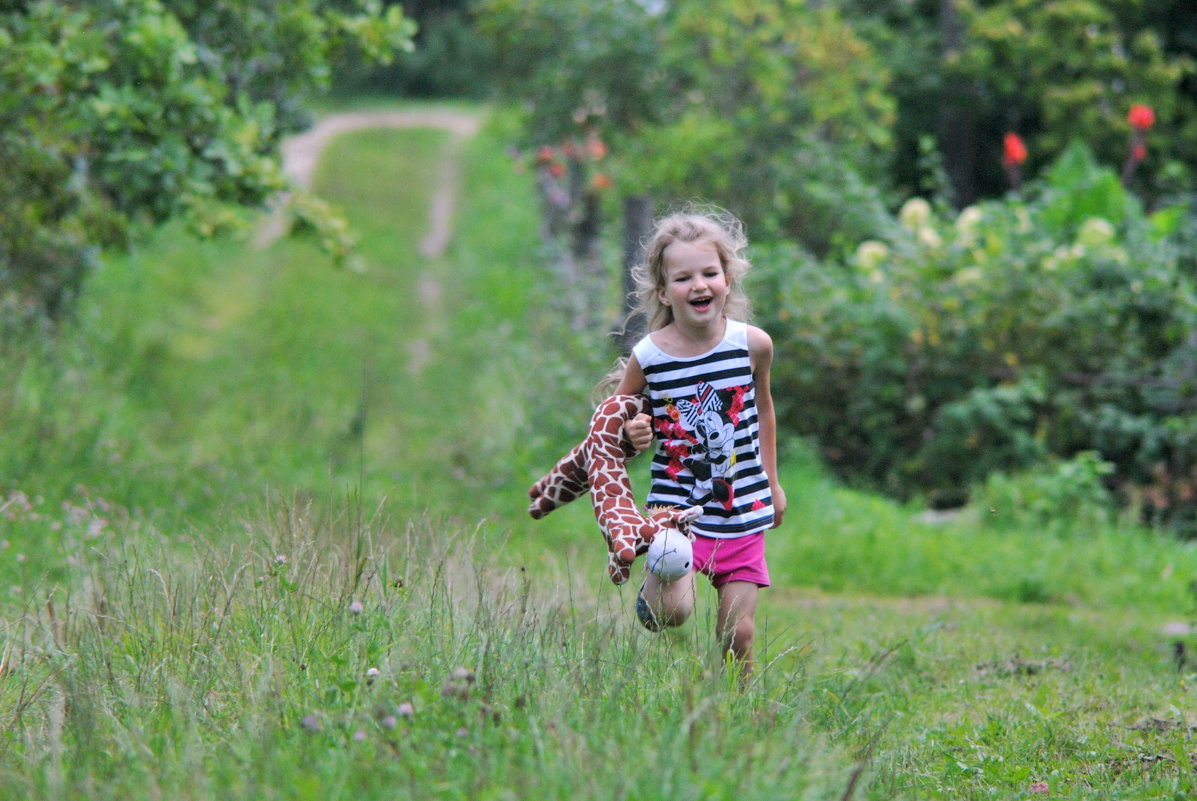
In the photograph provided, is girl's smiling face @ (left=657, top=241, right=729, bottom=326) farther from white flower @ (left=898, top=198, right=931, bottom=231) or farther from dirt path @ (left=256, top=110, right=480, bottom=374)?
white flower @ (left=898, top=198, right=931, bottom=231)

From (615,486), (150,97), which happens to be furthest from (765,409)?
(150,97)

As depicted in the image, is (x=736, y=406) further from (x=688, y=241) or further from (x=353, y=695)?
(x=353, y=695)

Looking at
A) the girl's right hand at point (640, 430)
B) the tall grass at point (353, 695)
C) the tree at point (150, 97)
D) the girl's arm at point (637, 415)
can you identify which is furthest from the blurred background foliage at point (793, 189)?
the tall grass at point (353, 695)

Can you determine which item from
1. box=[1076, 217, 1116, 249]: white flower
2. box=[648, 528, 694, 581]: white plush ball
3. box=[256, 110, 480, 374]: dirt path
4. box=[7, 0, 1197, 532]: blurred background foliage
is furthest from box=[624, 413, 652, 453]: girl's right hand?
box=[1076, 217, 1116, 249]: white flower

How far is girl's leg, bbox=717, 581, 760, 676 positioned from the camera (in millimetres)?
4184

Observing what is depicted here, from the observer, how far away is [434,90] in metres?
46.2

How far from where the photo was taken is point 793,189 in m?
11.8

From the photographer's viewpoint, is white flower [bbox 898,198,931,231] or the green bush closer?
the green bush

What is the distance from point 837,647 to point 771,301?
4633 mm

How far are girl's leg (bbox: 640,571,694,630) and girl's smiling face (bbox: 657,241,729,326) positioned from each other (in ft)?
2.70

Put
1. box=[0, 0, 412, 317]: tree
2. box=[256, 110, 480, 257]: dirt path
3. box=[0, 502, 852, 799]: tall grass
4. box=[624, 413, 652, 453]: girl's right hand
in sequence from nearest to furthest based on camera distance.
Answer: box=[0, 502, 852, 799]: tall grass, box=[624, 413, 652, 453]: girl's right hand, box=[0, 0, 412, 317]: tree, box=[256, 110, 480, 257]: dirt path

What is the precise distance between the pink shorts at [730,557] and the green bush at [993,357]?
5199mm

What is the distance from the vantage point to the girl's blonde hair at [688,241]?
13.7ft

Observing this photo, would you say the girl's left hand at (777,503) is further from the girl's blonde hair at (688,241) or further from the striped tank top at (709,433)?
the girl's blonde hair at (688,241)
